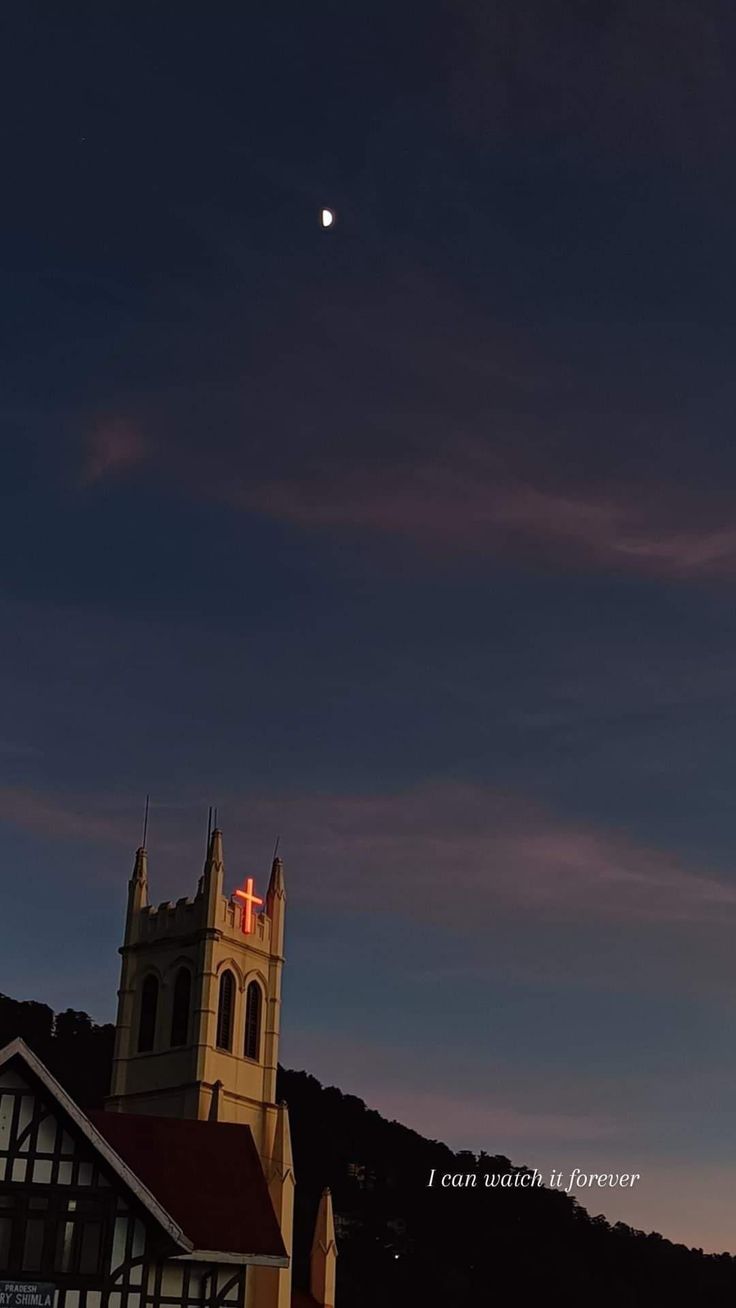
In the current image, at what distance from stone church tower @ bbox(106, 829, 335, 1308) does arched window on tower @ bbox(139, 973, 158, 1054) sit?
0.05 metres

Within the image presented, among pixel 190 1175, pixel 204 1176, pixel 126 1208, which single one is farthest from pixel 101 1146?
pixel 204 1176

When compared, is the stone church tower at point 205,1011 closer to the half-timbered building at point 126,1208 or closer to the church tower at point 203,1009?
the church tower at point 203,1009

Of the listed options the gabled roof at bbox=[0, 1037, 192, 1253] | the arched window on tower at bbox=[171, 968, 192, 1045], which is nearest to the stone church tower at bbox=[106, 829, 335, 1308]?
the arched window on tower at bbox=[171, 968, 192, 1045]

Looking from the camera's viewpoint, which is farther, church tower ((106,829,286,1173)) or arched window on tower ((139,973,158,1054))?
arched window on tower ((139,973,158,1054))

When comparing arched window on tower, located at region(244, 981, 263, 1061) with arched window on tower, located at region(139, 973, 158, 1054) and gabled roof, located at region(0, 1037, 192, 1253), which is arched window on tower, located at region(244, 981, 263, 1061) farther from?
gabled roof, located at region(0, 1037, 192, 1253)

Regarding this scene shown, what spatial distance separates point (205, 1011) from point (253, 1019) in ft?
14.2

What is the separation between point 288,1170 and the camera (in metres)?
61.9

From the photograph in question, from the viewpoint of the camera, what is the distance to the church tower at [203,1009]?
6831 centimetres

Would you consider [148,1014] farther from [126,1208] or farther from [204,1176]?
[126,1208]

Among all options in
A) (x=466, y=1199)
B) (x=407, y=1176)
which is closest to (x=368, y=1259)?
(x=466, y=1199)

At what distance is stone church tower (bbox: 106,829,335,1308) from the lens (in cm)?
6806

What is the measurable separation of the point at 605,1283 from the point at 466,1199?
27.9m

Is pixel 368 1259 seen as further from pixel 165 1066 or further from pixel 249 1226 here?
pixel 249 1226

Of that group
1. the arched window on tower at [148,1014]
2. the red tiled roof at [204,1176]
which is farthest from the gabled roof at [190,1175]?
the arched window on tower at [148,1014]
